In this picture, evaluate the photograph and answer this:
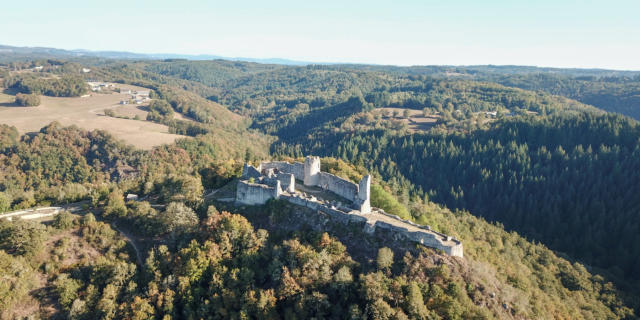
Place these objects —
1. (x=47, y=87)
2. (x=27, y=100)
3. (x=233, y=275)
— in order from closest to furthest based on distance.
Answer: (x=233, y=275)
(x=27, y=100)
(x=47, y=87)

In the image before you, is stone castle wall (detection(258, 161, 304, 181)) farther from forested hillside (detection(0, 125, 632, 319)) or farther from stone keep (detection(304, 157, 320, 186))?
forested hillside (detection(0, 125, 632, 319))

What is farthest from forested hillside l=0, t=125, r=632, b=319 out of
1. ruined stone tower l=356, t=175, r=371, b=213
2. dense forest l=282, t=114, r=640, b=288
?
dense forest l=282, t=114, r=640, b=288

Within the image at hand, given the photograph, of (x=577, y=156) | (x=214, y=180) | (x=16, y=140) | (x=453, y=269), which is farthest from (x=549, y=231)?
(x=16, y=140)

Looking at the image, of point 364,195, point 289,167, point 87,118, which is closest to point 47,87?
point 87,118

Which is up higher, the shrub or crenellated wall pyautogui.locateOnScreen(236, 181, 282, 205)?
the shrub

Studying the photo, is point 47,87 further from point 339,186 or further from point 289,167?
point 339,186

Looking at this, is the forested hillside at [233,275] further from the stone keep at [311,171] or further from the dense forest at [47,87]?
the dense forest at [47,87]
